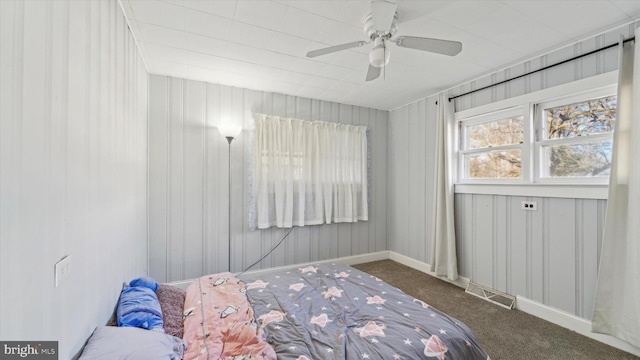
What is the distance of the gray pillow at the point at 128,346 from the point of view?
1.04 metres

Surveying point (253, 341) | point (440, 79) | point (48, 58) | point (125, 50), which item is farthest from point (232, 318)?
point (440, 79)

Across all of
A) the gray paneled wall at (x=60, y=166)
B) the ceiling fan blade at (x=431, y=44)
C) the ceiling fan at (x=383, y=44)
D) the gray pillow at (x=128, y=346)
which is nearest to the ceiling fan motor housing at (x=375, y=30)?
the ceiling fan at (x=383, y=44)

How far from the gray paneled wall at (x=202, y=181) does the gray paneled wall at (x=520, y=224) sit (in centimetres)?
178

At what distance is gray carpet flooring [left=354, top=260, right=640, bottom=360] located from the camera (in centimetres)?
192

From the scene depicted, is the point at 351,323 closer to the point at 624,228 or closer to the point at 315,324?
the point at 315,324

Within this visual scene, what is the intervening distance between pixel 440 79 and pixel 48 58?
11.1 ft

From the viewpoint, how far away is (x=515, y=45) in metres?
2.29

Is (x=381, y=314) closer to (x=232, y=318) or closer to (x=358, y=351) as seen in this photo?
(x=358, y=351)

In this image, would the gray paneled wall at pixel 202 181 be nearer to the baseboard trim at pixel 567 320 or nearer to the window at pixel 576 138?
the baseboard trim at pixel 567 320

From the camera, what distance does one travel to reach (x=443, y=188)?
3.29 m

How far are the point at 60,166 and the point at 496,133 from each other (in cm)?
380

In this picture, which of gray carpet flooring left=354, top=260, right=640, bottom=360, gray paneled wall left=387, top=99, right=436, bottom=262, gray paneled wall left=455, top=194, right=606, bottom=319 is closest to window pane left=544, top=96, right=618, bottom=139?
gray paneled wall left=455, top=194, right=606, bottom=319

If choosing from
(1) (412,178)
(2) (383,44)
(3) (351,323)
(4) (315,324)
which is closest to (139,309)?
(4) (315,324)

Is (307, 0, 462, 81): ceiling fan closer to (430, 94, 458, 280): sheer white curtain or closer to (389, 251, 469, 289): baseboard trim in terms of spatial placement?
(430, 94, 458, 280): sheer white curtain
